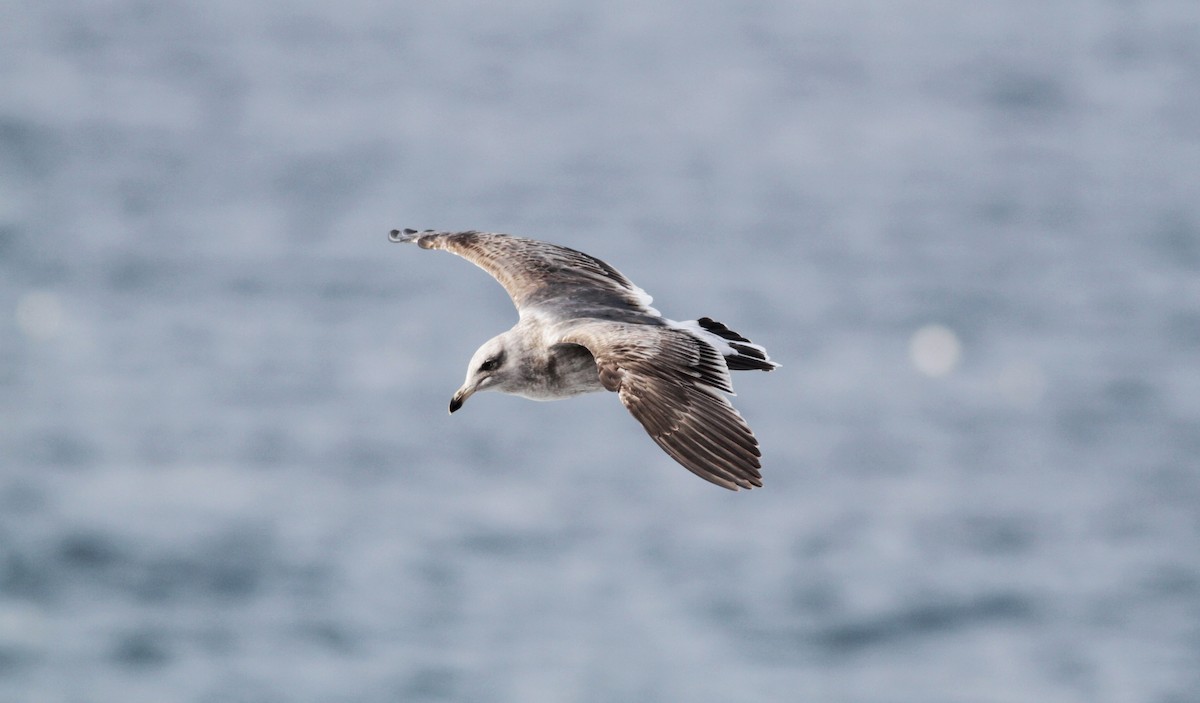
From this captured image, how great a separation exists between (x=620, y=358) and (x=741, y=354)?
169 centimetres

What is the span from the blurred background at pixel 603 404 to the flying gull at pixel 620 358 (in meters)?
68.3

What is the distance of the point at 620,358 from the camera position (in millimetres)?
14867

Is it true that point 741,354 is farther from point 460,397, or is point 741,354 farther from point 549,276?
point 549,276

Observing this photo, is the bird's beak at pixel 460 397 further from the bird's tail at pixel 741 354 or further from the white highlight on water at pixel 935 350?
the white highlight on water at pixel 935 350

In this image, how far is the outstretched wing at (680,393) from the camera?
13734mm

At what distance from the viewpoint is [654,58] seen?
159 m

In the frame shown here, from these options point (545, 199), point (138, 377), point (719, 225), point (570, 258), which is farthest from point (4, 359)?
point (570, 258)

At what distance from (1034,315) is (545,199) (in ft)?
110

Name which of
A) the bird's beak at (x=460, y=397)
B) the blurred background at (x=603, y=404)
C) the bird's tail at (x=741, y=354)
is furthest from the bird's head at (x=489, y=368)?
the blurred background at (x=603, y=404)

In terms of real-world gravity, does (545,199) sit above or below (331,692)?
above

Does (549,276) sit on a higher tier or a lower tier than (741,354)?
higher

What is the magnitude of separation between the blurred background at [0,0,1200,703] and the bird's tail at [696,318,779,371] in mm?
70216

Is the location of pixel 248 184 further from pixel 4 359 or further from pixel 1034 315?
pixel 1034 315

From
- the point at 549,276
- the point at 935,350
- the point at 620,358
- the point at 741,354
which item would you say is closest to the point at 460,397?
the point at 620,358
